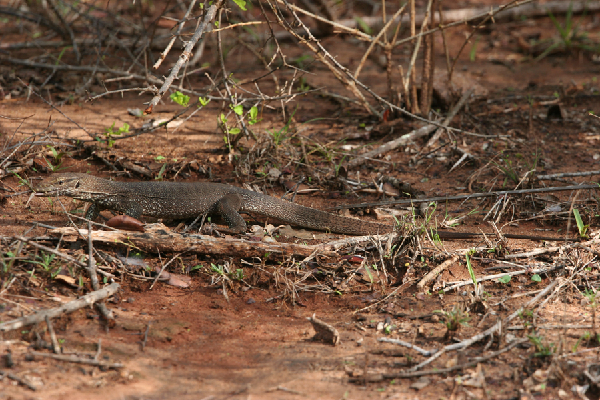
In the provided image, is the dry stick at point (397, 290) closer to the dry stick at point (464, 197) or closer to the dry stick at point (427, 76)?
the dry stick at point (464, 197)

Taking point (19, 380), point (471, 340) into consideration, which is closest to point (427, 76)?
point (471, 340)

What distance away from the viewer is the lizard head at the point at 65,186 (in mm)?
5051

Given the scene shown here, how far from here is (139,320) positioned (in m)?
3.79

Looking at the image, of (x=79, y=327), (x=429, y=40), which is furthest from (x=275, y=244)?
(x=429, y=40)

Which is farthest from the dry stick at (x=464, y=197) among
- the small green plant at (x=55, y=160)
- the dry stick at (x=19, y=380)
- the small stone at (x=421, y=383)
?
the dry stick at (x=19, y=380)

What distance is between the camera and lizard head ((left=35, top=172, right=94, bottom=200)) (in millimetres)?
5051

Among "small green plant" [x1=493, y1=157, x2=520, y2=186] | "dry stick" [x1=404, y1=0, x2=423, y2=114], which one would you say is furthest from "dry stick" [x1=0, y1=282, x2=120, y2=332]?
"dry stick" [x1=404, y1=0, x2=423, y2=114]

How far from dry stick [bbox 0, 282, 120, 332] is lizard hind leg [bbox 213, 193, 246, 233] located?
5.07 ft

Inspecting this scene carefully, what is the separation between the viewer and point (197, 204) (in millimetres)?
5480

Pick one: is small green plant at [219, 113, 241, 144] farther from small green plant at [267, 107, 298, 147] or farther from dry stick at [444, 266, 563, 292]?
dry stick at [444, 266, 563, 292]

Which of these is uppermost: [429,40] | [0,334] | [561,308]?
[429,40]

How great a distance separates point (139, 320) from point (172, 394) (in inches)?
33.7

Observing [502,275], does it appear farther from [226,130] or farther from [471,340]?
[226,130]

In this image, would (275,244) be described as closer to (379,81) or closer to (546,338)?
(546,338)
